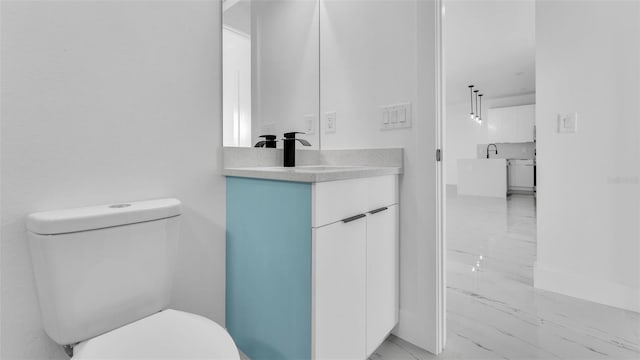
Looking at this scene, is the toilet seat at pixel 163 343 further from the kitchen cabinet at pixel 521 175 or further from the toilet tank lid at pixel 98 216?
the kitchen cabinet at pixel 521 175

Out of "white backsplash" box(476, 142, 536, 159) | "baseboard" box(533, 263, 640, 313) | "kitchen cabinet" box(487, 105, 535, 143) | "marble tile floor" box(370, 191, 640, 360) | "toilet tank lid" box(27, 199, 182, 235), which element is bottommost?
"marble tile floor" box(370, 191, 640, 360)

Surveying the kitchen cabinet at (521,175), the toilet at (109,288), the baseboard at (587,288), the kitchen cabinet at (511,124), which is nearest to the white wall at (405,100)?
the toilet at (109,288)

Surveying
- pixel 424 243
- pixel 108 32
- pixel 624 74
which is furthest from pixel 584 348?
pixel 108 32

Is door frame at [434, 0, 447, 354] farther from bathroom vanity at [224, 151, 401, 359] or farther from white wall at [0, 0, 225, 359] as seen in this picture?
white wall at [0, 0, 225, 359]

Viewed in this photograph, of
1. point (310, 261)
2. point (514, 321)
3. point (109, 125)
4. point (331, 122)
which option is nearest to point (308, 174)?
point (310, 261)

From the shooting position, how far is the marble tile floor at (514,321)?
4.45ft

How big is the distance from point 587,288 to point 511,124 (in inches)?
260

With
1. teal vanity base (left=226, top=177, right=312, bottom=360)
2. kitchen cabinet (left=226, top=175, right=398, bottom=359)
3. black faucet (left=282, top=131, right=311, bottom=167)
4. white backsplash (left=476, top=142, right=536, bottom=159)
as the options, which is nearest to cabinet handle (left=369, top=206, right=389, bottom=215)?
kitchen cabinet (left=226, top=175, right=398, bottom=359)

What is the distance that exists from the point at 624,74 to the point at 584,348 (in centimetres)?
158

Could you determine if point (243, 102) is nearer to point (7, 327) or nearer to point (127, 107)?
point (127, 107)

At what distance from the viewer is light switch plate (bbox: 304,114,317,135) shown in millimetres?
1774

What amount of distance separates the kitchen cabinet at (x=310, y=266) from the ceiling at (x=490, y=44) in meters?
1.88

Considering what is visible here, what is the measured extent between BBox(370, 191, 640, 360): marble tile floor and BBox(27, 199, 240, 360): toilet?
3.12ft

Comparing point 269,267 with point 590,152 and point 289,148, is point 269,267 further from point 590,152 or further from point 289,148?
point 590,152
